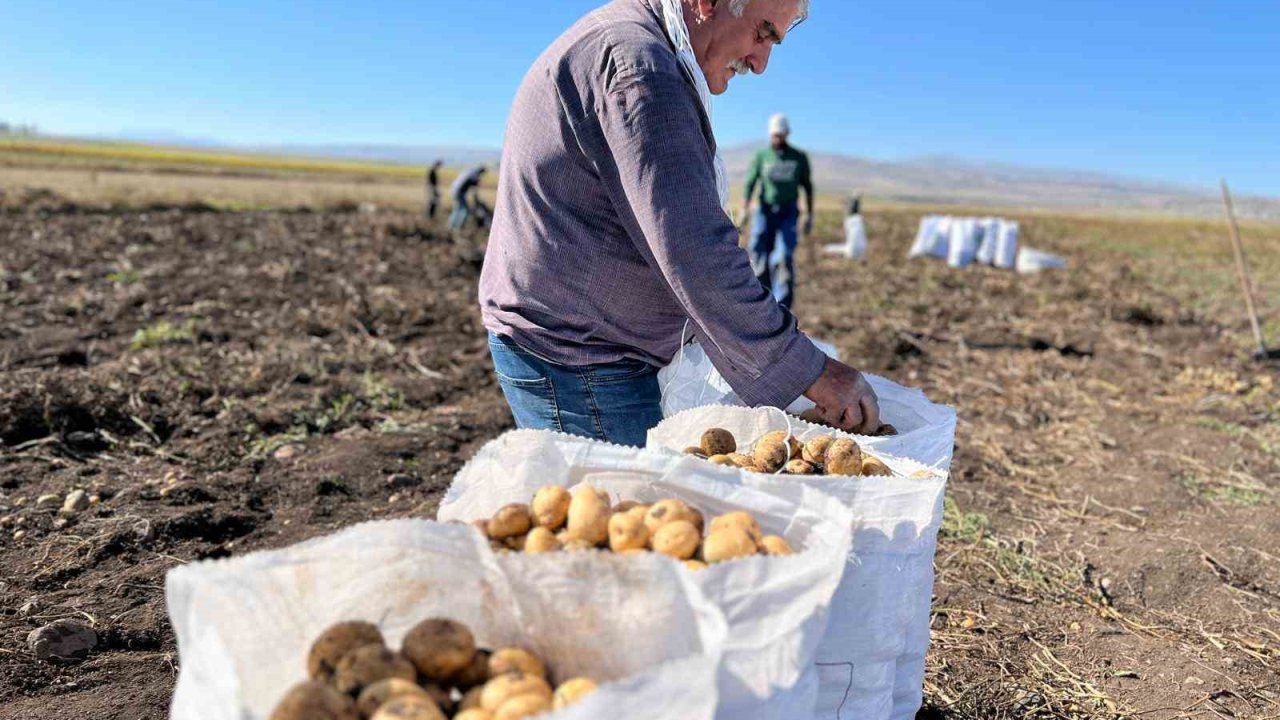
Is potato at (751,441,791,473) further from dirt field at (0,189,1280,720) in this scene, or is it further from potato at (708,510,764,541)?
dirt field at (0,189,1280,720)

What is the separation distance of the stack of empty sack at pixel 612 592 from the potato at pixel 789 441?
30 cm

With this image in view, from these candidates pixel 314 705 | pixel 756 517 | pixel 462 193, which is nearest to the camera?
pixel 314 705

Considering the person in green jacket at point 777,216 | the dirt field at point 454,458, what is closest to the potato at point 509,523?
the dirt field at point 454,458

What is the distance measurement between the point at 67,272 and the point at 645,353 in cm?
1014

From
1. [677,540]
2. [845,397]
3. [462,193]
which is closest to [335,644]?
[677,540]

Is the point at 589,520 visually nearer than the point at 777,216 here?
Yes

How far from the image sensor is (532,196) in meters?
2.16

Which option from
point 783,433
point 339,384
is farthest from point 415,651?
point 339,384

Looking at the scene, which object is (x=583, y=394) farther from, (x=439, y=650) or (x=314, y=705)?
(x=314, y=705)

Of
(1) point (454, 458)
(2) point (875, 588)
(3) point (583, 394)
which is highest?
(3) point (583, 394)

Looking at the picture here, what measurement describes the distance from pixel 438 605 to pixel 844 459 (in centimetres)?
95

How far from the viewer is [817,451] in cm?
204

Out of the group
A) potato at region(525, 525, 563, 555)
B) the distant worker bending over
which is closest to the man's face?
potato at region(525, 525, 563, 555)

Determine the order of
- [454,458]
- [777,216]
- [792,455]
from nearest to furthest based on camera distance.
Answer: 1. [792,455]
2. [454,458]
3. [777,216]
